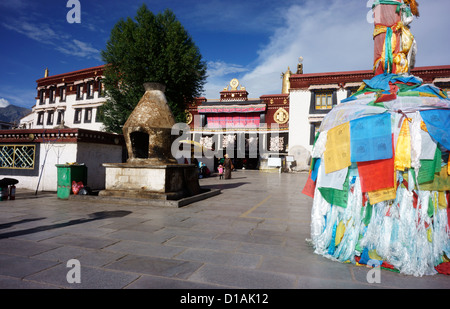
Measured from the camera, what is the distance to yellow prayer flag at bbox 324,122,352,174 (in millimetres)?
3299

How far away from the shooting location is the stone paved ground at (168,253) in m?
2.61

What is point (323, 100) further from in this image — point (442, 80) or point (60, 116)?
point (60, 116)

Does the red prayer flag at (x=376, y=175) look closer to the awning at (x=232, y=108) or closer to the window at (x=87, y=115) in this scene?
the awning at (x=232, y=108)

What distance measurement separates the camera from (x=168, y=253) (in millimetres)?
3418

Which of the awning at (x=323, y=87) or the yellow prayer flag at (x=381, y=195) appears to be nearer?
the yellow prayer flag at (x=381, y=195)

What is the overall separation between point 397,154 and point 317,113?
26.1 metres

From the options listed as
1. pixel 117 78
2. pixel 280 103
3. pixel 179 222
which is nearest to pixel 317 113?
pixel 280 103

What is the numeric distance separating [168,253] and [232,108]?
98.5 ft

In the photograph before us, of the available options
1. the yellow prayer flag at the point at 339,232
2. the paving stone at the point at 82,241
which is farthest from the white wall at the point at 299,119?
the paving stone at the point at 82,241

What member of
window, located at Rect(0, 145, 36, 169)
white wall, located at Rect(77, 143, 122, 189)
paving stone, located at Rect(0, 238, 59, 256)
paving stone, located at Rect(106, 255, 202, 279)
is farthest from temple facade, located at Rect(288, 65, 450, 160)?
paving stone, located at Rect(0, 238, 59, 256)

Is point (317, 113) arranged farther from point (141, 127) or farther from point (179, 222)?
point (179, 222)

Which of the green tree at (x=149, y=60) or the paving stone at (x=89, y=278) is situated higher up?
the green tree at (x=149, y=60)

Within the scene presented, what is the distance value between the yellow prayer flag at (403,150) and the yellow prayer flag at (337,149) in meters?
0.52

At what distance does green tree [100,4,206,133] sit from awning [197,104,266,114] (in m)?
15.8
